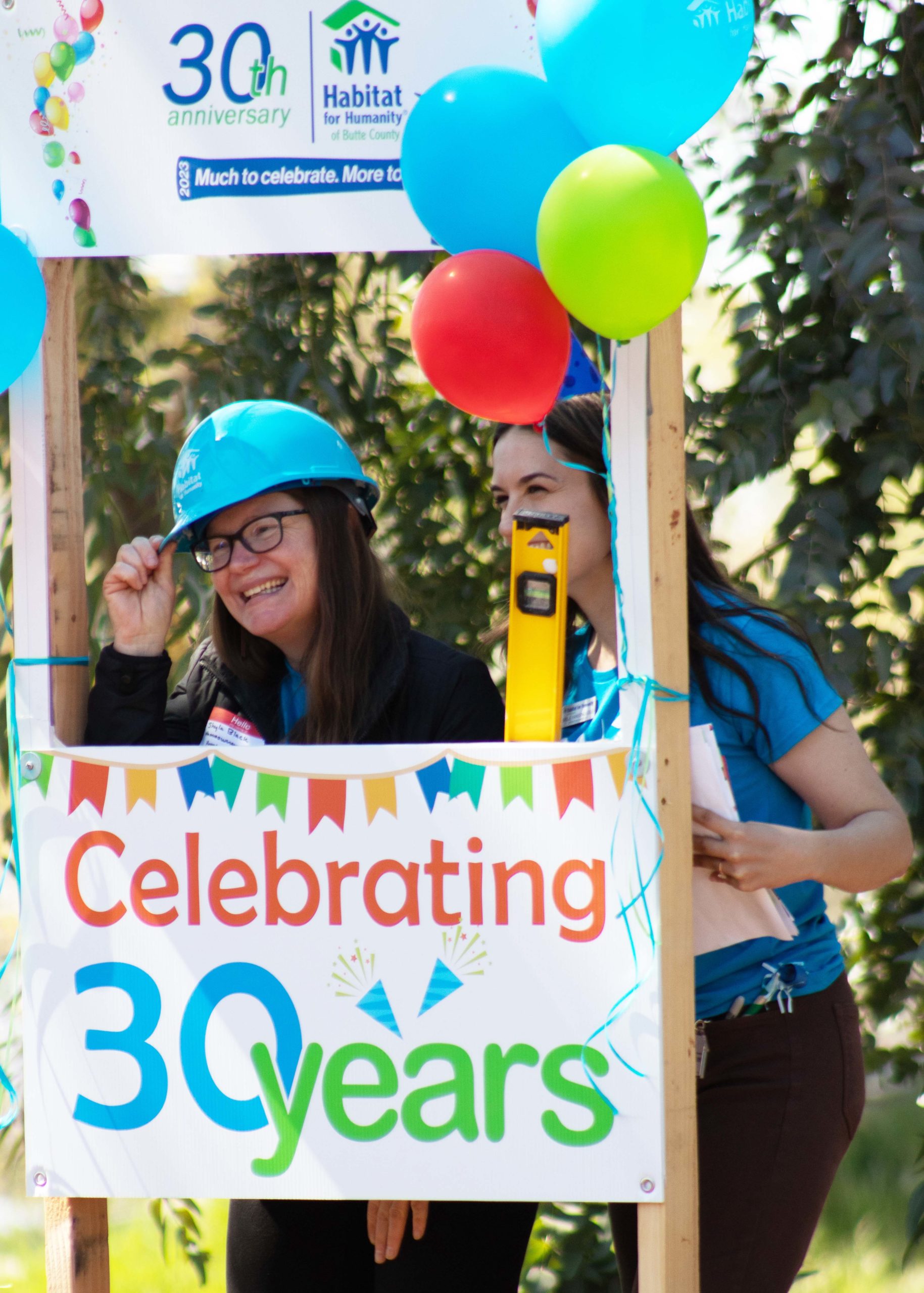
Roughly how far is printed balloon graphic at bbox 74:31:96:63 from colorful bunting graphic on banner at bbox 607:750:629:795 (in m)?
0.99

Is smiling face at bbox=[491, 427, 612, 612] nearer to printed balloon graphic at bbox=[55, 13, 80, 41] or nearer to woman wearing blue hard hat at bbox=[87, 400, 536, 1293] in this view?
woman wearing blue hard hat at bbox=[87, 400, 536, 1293]

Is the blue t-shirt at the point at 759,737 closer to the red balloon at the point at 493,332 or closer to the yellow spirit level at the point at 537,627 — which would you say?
the yellow spirit level at the point at 537,627

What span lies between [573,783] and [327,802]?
0.27 meters

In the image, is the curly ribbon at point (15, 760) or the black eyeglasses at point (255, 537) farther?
the black eyeglasses at point (255, 537)

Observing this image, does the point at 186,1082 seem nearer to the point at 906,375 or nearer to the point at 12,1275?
the point at 906,375

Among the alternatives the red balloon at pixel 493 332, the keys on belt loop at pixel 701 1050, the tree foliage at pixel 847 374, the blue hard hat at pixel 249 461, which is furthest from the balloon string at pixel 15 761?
the tree foliage at pixel 847 374

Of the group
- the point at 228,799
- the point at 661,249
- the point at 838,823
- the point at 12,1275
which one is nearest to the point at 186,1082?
the point at 228,799

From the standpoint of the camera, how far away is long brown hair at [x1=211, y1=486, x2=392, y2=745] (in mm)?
1653

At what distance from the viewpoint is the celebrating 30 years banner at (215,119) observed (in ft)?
4.84

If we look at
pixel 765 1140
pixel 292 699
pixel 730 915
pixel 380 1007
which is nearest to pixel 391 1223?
pixel 380 1007

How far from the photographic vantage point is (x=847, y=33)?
2.24 meters

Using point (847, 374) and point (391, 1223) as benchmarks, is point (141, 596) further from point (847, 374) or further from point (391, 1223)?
Answer: point (847, 374)

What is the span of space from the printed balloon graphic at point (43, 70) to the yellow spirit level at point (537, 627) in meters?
0.75

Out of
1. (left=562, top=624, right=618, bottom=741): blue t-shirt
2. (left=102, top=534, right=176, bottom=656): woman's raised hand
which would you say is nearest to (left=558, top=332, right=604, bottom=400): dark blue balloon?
(left=562, top=624, right=618, bottom=741): blue t-shirt
